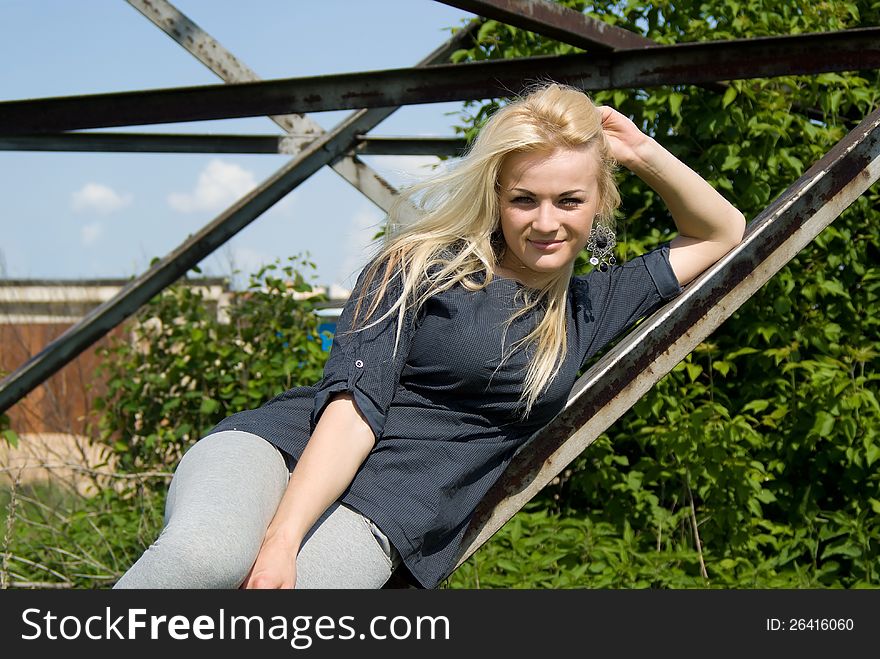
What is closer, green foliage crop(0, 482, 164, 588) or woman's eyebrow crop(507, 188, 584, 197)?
woman's eyebrow crop(507, 188, 584, 197)

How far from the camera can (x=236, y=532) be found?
5.52 ft

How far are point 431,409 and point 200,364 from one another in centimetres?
331

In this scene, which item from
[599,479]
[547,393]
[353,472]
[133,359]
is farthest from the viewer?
[133,359]

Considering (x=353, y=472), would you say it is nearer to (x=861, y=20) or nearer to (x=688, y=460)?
(x=688, y=460)

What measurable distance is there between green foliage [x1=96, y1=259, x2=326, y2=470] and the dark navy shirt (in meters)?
2.82

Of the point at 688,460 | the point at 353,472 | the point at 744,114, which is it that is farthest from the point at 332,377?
the point at 744,114

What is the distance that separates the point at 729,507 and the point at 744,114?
5.04 feet

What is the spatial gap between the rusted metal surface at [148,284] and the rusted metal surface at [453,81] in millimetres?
1223

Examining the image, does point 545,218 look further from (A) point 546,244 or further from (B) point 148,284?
(B) point 148,284

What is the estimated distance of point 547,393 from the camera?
80.7 inches

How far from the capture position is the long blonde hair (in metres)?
2.02

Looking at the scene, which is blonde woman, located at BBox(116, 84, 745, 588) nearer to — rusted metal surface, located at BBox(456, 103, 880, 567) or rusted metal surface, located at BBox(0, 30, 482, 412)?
rusted metal surface, located at BBox(456, 103, 880, 567)

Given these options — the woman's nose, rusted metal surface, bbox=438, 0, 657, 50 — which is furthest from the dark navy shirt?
rusted metal surface, bbox=438, 0, 657, 50

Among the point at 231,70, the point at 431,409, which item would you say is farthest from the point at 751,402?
the point at 231,70
